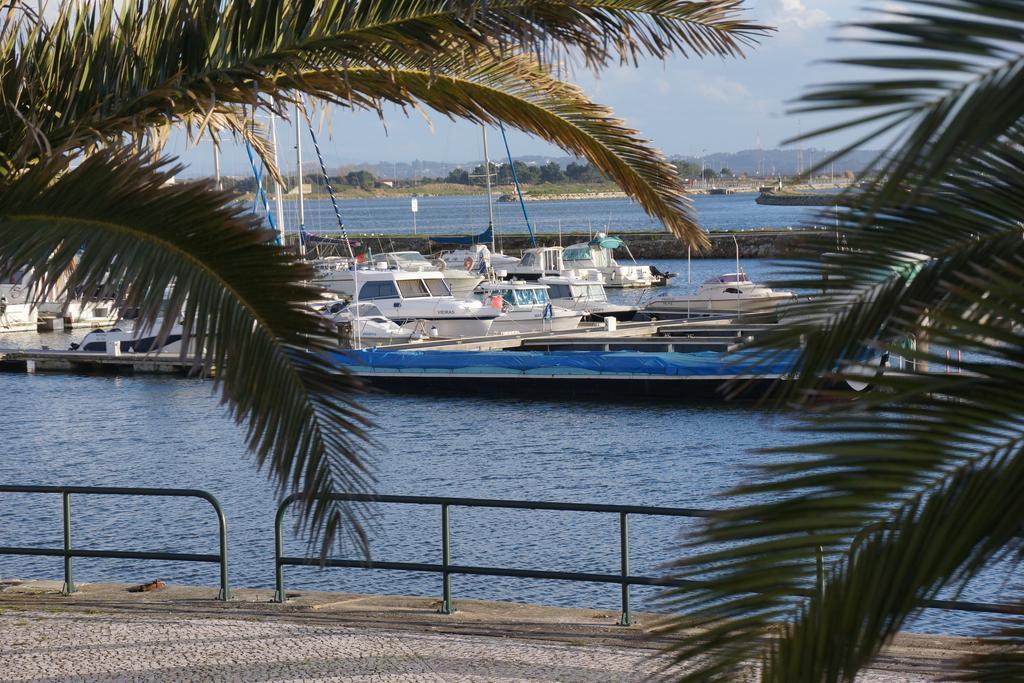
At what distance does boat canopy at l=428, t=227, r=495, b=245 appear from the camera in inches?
2756

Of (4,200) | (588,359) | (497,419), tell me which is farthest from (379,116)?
(588,359)

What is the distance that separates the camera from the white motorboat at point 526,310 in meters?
41.9

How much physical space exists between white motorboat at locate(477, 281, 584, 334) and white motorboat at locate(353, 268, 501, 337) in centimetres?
51

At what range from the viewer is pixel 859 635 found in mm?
2740

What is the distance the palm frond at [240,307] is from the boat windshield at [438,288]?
3894 cm

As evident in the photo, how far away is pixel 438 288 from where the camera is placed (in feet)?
144

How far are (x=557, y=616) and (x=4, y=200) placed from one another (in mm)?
5594

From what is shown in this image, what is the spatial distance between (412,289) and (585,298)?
328 inches

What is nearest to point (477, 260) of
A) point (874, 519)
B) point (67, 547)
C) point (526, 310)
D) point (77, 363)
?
point (526, 310)

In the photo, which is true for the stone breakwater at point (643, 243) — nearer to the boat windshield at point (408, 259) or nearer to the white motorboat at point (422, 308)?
the boat windshield at point (408, 259)

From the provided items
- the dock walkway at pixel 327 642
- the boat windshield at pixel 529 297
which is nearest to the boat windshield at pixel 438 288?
the boat windshield at pixel 529 297

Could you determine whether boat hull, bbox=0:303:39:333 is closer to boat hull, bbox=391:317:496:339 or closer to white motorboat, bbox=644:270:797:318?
boat hull, bbox=391:317:496:339

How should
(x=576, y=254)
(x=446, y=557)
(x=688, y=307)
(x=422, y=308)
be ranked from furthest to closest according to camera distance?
(x=576, y=254) → (x=688, y=307) → (x=422, y=308) → (x=446, y=557)

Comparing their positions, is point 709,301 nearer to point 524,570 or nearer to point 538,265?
point 538,265
